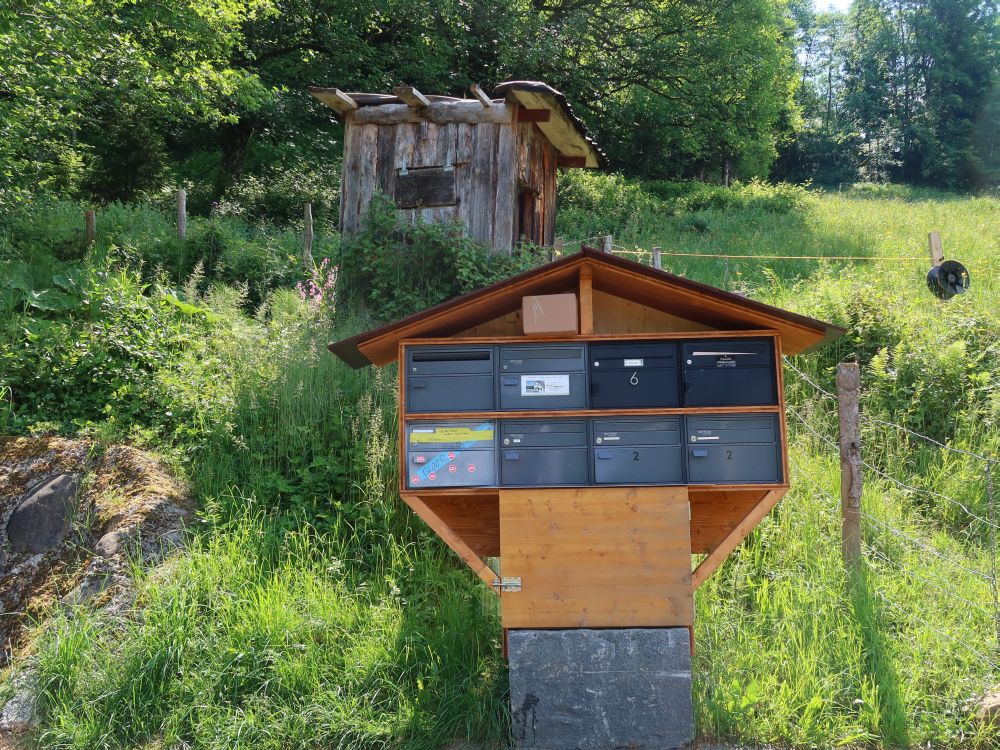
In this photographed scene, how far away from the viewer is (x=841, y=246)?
54.6 ft

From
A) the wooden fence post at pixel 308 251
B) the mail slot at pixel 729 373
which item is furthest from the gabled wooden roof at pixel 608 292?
the wooden fence post at pixel 308 251

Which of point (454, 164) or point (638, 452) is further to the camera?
point (454, 164)

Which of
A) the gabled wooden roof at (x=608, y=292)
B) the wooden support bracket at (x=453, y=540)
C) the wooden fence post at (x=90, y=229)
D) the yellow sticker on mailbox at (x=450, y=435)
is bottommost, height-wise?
the wooden support bracket at (x=453, y=540)

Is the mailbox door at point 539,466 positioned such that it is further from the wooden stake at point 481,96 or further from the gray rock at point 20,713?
the wooden stake at point 481,96

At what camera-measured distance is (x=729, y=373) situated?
17.9 ft

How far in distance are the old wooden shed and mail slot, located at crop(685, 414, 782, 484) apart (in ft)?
20.3

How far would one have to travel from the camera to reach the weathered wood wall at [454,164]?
11.1 m

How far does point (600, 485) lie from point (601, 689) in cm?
123

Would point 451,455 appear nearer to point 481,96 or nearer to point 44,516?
point 44,516

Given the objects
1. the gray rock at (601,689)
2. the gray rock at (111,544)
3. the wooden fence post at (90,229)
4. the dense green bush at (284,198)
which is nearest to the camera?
the gray rock at (601,689)

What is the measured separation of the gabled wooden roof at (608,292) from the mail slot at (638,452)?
0.79 m

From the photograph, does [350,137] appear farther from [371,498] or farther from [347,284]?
[371,498]

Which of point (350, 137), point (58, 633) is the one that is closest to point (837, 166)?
point (350, 137)

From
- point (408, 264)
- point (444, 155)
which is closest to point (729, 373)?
point (408, 264)
